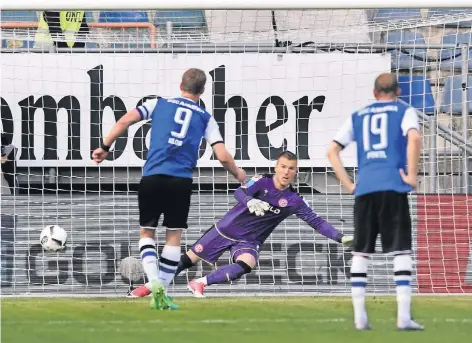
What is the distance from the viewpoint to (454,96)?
1327 centimetres

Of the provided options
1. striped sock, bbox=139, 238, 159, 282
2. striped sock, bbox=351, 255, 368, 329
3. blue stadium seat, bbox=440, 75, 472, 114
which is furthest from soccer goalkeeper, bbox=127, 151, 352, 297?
blue stadium seat, bbox=440, 75, 472, 114

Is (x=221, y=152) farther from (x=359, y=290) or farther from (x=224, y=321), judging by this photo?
(x=359, y=290)

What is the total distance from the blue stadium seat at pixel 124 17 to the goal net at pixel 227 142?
1216 mm

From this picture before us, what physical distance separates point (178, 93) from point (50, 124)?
4.83 ft

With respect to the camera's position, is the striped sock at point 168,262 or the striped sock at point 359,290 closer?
the striped sock at point 359,290

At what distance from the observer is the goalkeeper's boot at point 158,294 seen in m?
8.24

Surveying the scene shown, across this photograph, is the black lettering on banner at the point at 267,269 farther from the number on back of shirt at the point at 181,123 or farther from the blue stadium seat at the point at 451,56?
the number on back of shirt at the point at 181,123

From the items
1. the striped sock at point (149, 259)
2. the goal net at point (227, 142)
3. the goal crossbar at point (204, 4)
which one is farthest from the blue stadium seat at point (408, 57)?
the striped sock at point (149, 259)

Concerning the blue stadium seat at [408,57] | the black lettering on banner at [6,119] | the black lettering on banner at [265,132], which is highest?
the blue stadium seat at [408,57]

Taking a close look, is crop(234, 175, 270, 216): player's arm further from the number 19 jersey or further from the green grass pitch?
the number 19 jersey

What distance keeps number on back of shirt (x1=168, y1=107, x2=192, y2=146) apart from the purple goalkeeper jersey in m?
1.63

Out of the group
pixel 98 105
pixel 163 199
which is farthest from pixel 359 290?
pixel 98 105

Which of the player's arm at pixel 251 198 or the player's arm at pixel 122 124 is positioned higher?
the player's arm at pixel 122 124

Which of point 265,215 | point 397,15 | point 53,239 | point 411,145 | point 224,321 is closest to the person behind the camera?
point 411,145
